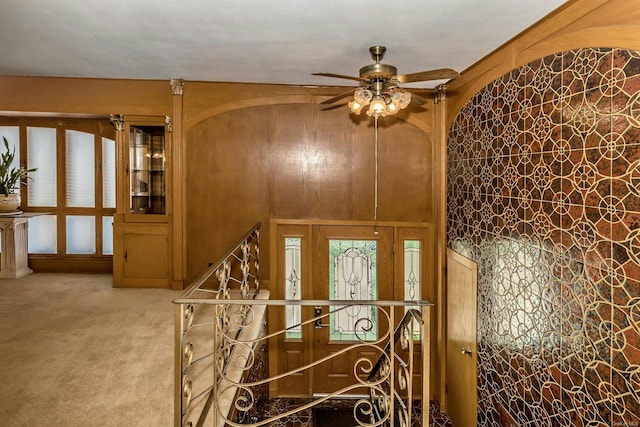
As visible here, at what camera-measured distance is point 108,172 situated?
5602 millimetres

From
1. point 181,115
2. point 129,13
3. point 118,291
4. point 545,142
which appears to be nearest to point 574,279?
point 545,142

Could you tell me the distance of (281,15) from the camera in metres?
2.86

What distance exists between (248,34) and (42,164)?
401cm

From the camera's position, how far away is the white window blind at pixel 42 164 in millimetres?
5523

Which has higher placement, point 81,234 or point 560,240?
point 560,240

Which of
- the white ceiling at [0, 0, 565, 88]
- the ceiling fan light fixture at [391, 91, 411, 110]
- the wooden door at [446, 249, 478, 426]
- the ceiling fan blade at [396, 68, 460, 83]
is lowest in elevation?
the wooden door at [446, 249, 478, 426]

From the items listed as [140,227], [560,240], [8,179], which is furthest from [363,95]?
[8,179]

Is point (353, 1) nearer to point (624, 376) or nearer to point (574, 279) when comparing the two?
point (574, 279)

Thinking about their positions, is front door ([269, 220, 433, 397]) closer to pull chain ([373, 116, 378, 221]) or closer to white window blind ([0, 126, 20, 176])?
pull chain ([373, 116, 378, 221])

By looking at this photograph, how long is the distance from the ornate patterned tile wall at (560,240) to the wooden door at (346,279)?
1.20 metres

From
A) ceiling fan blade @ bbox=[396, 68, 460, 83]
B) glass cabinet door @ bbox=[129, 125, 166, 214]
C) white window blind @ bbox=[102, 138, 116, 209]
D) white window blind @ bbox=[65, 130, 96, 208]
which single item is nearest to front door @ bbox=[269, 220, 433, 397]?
glass cabinet door @ bbox=[129, 125, 166, 214]

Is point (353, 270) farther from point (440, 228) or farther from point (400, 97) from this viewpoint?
point (400, 97)

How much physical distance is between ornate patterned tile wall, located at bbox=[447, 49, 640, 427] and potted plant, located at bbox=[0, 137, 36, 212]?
5508mm

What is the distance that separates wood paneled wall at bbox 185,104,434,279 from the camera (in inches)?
191
